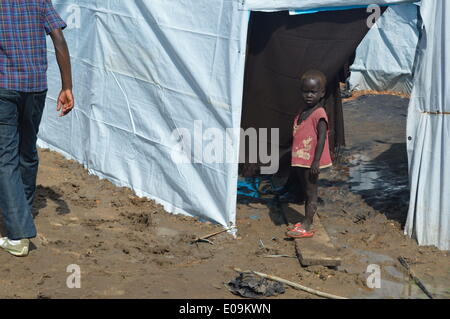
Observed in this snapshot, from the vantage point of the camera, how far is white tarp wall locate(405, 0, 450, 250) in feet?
16.6

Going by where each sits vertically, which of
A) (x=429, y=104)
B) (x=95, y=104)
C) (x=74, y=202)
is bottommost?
(x=74, y=202)

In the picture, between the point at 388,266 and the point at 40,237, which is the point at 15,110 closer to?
the point at 40,237

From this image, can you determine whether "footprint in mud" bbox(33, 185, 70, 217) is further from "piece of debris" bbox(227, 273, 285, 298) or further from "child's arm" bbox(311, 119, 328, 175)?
"child's arm" bbox(311, 119, 328, 175)

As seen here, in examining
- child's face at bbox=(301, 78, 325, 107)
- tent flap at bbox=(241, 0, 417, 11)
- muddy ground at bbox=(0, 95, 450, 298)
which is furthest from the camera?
child's face at bbox=(301, 78, 325, 107)

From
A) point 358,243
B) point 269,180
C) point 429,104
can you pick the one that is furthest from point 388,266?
point 269,180

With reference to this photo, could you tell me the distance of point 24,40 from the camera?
4625mm

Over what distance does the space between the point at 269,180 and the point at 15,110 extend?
2806 mm

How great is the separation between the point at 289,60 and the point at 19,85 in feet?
7.57

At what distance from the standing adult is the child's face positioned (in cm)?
183

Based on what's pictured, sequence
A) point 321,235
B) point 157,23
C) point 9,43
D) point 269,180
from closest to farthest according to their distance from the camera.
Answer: point 9,43, point 321,235, point 157,23, point 269,180

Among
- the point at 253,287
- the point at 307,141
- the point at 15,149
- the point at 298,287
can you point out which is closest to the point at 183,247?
the point at 253,287

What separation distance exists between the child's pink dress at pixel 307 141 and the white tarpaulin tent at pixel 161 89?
526mm

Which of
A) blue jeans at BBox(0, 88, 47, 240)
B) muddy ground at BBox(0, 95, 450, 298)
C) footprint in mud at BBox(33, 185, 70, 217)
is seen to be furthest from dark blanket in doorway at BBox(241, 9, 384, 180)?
blue jeans at BBox(0, 88, 47, 240)

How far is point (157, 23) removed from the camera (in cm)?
585
